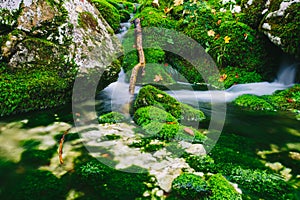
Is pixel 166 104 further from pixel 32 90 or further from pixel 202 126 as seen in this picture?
pixel 32 90

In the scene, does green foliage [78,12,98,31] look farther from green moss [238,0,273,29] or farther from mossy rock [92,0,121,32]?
green moss [238,0,273,29]

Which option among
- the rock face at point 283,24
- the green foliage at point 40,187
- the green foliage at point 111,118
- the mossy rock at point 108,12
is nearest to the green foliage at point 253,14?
the rock face at point 283,24

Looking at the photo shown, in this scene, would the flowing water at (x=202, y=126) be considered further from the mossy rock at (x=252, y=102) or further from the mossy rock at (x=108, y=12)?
the mossy rock at (x=108, y=12)

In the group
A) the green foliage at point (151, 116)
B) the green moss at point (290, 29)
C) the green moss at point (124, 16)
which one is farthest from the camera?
the green moss at point (124, 16)

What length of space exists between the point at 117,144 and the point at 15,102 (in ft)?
7.61

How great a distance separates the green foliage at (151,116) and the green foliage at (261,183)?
1.57 metres

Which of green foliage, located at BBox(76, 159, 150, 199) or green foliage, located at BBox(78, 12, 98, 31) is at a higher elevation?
green foliage, located at BBox(78, 12, 98, 31)

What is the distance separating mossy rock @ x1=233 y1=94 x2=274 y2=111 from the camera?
18.4 feet

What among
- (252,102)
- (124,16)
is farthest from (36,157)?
(124,16)

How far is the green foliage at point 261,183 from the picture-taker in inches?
104

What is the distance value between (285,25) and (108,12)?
213 inches

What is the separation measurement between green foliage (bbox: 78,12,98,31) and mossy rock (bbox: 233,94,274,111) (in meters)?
4.14

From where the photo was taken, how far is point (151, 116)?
4.30 meters

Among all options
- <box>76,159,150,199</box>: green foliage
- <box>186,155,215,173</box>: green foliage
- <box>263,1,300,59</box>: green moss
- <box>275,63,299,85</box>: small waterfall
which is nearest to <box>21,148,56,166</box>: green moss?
<box>76,159,150,199</box>: green foliage
